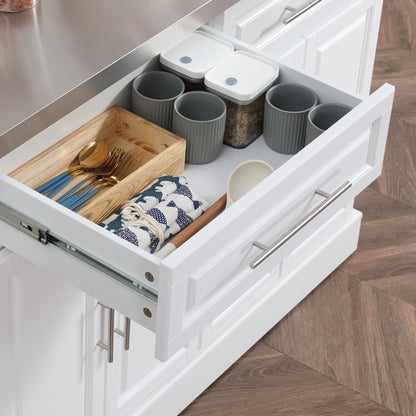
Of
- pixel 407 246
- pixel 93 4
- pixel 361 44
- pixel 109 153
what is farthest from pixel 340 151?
pixel 407 246

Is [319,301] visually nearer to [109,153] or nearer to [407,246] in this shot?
[407,246]

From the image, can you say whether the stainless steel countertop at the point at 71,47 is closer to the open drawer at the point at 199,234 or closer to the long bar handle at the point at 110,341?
the open drawer at the point at 199,234

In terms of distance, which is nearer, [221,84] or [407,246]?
[221,84]

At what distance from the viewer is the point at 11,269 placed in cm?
143

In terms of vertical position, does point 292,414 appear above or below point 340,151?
below

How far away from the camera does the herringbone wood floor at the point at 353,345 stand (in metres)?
2.25

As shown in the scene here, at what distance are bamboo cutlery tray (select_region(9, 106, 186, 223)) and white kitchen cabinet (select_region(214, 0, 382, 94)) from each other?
1.03 ft

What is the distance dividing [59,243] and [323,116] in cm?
51

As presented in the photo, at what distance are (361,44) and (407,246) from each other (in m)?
0.69

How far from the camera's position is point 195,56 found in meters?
1.62

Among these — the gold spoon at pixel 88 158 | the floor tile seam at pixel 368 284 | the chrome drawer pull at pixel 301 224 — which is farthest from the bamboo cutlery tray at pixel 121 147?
the floor tile seam at pixel 368 284

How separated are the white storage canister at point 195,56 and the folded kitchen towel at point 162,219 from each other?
8.9 inches

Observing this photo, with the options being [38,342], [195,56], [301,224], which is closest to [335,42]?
[195,56]

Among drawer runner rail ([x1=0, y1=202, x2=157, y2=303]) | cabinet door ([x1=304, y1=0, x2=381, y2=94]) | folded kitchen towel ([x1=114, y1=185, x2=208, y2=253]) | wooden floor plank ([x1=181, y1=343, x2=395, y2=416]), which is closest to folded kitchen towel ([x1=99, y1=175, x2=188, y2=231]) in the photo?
folded kitchen towel ([x1=114, y1=185, x2=208, y2=253])
